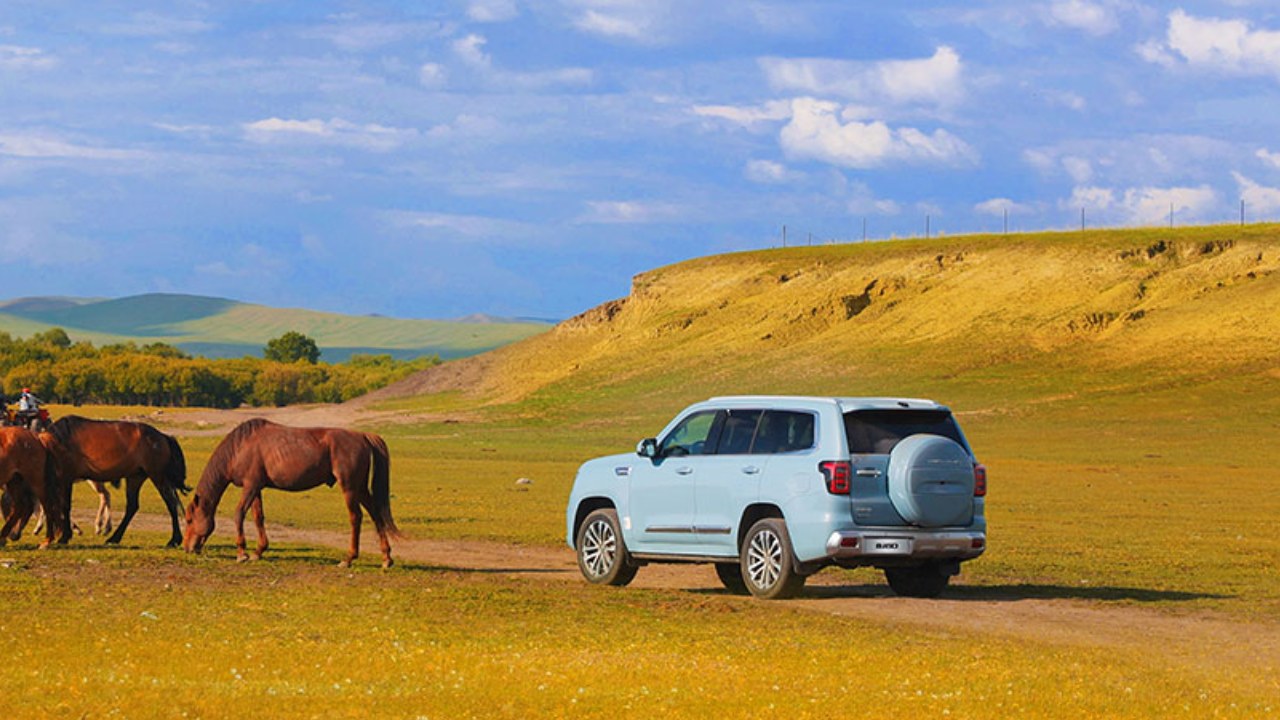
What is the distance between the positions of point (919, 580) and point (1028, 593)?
5.35ft

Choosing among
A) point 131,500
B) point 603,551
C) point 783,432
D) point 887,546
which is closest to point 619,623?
point 887,546

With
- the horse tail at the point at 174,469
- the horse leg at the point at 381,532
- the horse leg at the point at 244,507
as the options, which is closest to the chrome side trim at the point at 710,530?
the horse leg at the point at 381,532

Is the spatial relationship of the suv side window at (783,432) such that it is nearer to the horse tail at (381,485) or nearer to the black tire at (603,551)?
the black tire at (603,551)

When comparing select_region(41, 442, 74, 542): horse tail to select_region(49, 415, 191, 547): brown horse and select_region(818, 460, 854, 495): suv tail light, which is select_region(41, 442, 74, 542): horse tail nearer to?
select_region(49, 415, 191, 547): brown horse

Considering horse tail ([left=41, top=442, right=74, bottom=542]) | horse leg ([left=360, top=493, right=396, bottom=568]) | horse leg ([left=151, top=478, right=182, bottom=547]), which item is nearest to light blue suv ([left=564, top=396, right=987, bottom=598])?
horse leg ([left=360, top=493, right=396, bottom=568])

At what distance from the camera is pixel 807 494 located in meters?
19.1

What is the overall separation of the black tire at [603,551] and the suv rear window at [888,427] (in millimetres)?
3565

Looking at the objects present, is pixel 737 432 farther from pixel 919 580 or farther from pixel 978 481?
pixel 919 580

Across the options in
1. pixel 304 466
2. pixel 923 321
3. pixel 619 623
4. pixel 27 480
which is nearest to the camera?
pixel 619 623

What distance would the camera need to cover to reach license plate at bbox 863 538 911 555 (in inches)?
748

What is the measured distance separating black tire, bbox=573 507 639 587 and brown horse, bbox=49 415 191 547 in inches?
258

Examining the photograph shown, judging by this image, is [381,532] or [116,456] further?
[116,456]

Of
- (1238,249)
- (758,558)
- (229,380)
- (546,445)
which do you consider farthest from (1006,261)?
(758,558)

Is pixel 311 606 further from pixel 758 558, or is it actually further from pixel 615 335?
pixel 615 335
